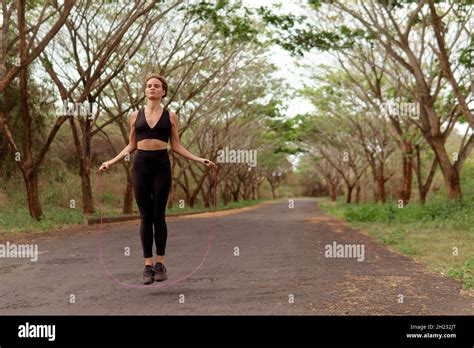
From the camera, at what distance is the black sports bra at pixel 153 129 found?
4926 mm

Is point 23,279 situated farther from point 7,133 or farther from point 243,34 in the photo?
point 243,34

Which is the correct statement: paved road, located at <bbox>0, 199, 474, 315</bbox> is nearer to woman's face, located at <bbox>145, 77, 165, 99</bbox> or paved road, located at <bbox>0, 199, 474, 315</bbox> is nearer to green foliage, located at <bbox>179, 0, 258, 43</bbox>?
woman's face, located at <bbox>145, 77, 165, 99</bbox>

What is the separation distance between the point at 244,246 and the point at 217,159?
88.5 ft

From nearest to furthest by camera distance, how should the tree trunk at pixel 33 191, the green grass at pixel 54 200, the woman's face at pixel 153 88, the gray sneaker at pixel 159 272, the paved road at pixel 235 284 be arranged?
1. the paved road at pixel 235 284
2. the woman's face at pixel 153 88
3. the gray sneaker at pixel 159 272
4. the green grass at pixel 54 200
5. the tree trunk at pixel 33 191

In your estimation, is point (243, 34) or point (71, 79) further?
point (71, 79)

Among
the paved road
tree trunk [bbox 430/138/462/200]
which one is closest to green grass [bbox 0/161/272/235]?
the paved road

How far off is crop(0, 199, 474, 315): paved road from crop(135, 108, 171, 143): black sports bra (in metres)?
1.62

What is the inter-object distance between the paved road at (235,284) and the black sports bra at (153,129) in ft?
5.31

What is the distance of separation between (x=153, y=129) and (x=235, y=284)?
2212 mm

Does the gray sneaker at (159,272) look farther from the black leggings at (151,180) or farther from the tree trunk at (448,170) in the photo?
the tree trunk at (448,170)

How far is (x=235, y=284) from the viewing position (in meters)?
Answer: 6.02

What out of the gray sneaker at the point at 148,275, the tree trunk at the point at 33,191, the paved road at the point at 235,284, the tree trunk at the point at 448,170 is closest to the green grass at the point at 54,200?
the tree trunk at the point at 33,191

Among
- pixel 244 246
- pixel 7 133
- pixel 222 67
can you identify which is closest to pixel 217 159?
pixel 222 67
